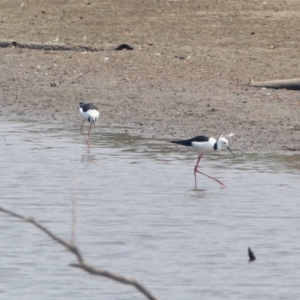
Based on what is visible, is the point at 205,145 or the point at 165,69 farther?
the point at 165,69

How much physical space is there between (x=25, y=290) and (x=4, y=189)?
9.87ft

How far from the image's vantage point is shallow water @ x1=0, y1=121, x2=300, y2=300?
6.16m

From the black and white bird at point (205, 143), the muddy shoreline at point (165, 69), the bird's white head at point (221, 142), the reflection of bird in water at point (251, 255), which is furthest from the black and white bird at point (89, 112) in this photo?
the reflection of bird in water at point (251, 255)

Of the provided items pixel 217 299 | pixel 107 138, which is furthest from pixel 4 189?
pixel 217 299

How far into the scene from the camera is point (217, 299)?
5797mm

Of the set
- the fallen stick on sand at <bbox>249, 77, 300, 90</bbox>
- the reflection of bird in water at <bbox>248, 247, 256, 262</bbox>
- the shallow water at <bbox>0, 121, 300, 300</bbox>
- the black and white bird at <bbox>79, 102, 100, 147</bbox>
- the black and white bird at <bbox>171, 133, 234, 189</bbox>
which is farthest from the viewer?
the fallen stick on sand at <bbox>249, 77, 300, 90</bbox>

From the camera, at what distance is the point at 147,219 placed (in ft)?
25.5

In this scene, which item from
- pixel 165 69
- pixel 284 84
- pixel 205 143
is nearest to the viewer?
pixel 205 143

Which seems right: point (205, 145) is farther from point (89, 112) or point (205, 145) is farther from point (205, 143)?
point (89, 112)

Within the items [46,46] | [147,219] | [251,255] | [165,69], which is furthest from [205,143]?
[46,46]

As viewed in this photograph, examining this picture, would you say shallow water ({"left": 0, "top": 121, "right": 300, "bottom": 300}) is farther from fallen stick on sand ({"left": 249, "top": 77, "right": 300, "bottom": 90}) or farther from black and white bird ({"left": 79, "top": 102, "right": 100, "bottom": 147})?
fallen stick on sand ({"left": 249, "top": 77, "right": 300, "bottom": 90})

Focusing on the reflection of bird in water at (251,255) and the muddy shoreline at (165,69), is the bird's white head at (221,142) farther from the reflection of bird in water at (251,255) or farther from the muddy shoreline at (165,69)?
the reflection of bird in water at (251,255)

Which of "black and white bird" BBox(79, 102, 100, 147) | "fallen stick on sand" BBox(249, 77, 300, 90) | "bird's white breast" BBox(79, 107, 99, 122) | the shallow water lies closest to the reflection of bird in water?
the shallow water

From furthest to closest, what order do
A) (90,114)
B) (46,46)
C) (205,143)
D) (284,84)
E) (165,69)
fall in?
(46,46) < (165,69) < (284,84) < (90,114) < (205,143)
